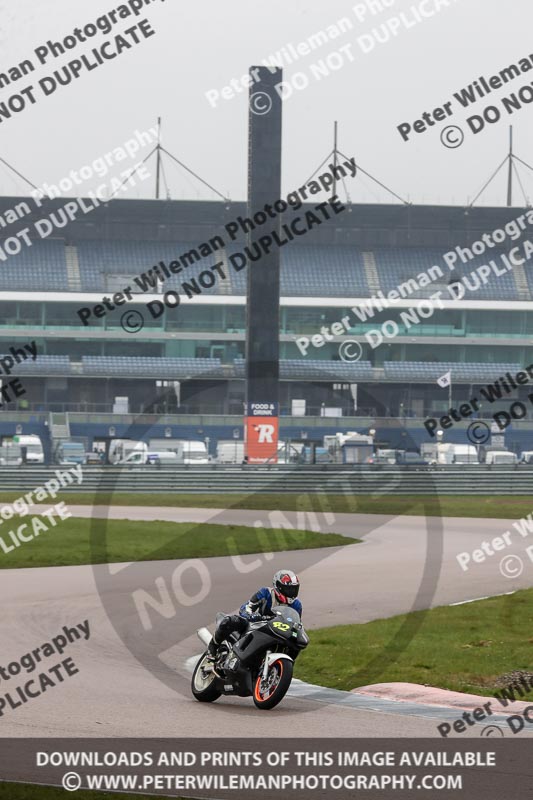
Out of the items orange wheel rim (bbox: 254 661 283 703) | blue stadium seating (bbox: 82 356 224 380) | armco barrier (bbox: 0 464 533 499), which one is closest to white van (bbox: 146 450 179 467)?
armco barrier (bbox: 0 464 533 499)

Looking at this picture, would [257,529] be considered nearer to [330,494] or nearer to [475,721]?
[330,494]

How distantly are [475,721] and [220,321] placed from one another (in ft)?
239

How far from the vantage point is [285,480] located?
161 ft

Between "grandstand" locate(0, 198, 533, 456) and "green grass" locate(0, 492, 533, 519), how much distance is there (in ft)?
93.5

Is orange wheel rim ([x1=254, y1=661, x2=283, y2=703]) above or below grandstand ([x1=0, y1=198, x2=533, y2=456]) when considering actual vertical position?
below

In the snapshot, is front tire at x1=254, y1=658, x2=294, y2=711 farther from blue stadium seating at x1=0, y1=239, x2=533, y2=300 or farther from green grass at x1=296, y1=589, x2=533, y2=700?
blue stadium seating at x1=0, y1=239, x2=533, y2=300

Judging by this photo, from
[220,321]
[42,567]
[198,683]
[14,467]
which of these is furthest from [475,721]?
[220,321]

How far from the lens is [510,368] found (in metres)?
84.4

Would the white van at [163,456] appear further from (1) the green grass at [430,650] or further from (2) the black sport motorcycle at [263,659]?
(2) the black sport motorcycle at [263,659]

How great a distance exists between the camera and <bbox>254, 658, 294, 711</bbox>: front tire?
11.1 m

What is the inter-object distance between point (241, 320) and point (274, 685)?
7252 centimetres

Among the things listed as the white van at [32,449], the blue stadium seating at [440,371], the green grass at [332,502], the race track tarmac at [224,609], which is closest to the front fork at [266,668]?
the race track tarmac at [224,609]

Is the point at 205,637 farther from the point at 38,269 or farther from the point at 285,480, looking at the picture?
the point at 38,269

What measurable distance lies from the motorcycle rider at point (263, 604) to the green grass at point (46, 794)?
367cm
